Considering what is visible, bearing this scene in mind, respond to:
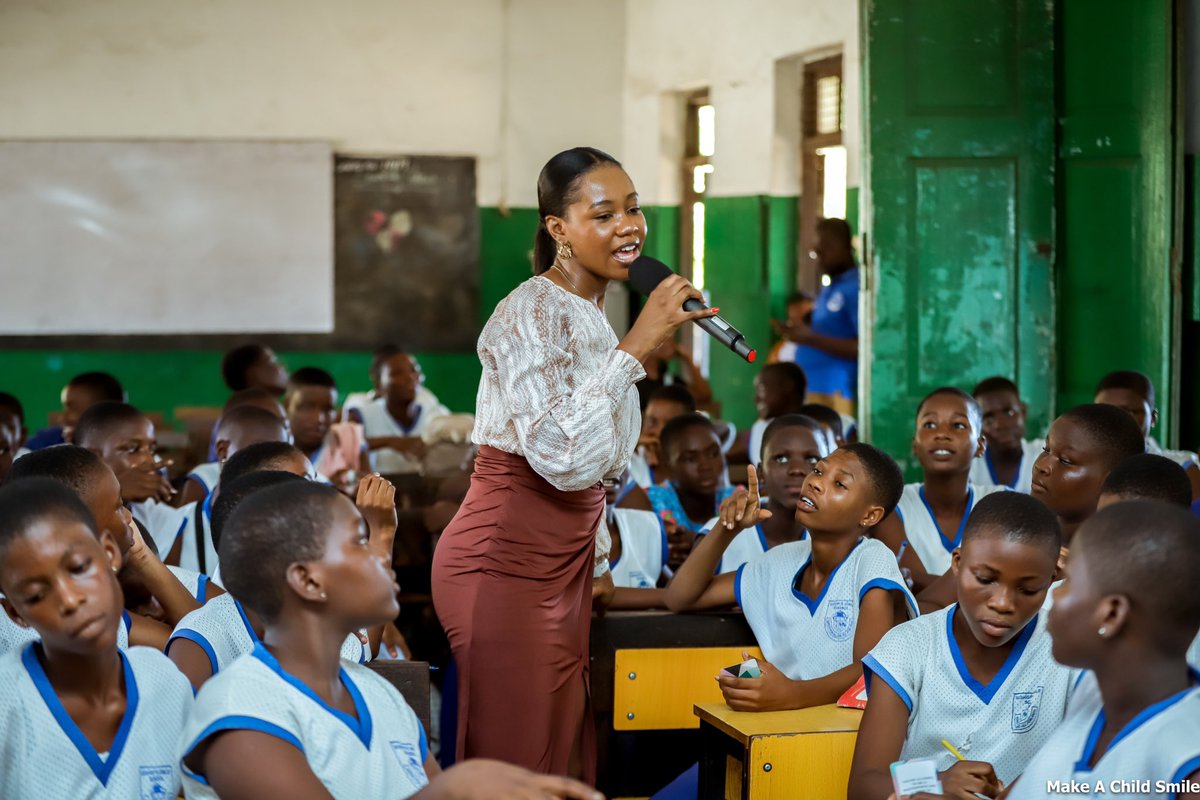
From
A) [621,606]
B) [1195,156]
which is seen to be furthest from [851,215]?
[621,606]

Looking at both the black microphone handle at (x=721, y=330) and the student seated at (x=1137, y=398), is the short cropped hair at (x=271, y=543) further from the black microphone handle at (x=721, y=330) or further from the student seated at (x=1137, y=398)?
the student seated at (x=1137, y=398)

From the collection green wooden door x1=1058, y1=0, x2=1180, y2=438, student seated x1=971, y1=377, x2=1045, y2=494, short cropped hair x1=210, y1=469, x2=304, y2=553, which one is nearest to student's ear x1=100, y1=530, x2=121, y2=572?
short cropped hair x1=210, y1=469, x2=304, y2=553

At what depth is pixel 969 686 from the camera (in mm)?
2080

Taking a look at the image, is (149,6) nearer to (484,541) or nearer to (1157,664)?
(484,541)

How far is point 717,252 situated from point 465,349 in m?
1.94

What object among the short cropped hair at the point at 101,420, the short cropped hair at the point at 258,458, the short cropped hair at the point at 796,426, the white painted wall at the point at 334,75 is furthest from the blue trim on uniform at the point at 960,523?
the white painted wall at the point at 334,75

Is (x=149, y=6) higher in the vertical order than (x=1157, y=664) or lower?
higher

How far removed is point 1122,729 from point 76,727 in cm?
121

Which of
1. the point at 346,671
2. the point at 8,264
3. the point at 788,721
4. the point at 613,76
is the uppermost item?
the point at 613,76

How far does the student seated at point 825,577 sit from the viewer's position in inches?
101

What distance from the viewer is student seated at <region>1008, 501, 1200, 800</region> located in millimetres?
1545

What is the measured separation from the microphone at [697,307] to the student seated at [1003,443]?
202 cm

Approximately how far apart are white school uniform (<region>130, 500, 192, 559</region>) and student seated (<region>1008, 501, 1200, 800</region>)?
2306 mm

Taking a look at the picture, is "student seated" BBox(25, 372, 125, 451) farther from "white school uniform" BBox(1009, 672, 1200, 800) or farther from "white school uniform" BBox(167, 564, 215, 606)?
"white school uniform" BBox(1009, 672, 1200, 800)
